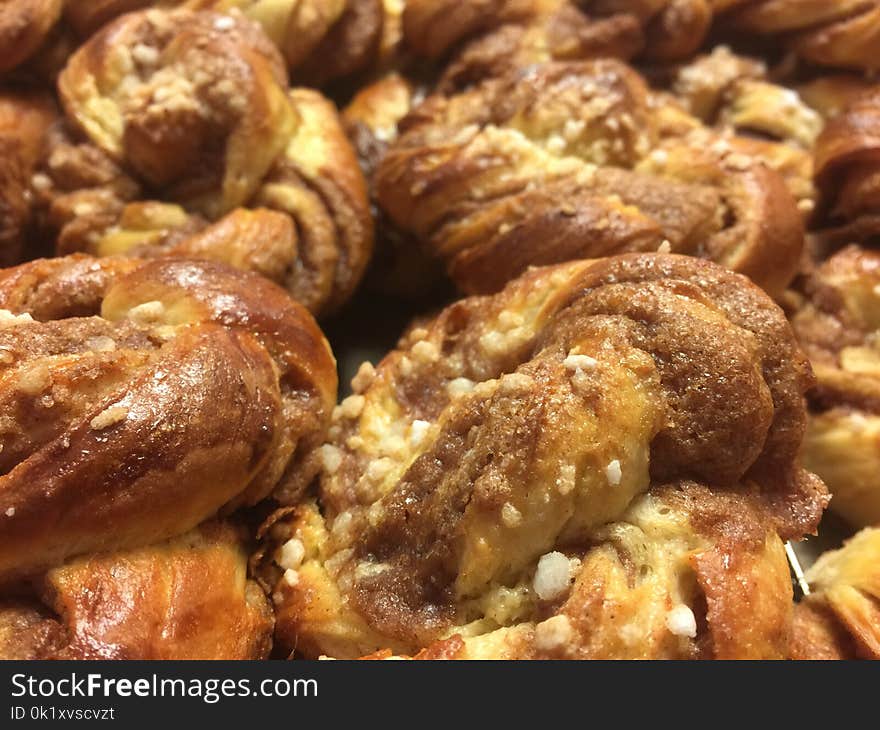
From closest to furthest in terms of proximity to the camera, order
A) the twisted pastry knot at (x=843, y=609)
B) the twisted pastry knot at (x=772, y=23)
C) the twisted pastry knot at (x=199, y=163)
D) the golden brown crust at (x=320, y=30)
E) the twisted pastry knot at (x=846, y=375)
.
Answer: the twisted pastry knot at (x=843, y=609)
the twisted pastry knot at (x=846, y=375)
the twisted pastry knot at (x=199, y=163)
the golden brown crust at (x=320, y=30)
the twisted pastry knot at (x=772, y=23)

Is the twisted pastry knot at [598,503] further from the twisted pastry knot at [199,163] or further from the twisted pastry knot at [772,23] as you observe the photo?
the twisted pastry knot at [772,23]

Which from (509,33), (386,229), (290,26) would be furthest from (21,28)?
(509,33)

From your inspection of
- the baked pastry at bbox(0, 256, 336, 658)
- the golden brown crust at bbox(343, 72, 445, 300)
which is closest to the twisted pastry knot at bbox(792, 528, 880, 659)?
the baked pastry at bbox(0, 256, 336, 658)

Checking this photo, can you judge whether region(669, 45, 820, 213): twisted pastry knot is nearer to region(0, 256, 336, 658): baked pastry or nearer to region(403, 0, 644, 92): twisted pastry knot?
region(403, 0, 644, 92): twisted pastry knot

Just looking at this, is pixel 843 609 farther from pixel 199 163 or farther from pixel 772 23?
pixel 772 23

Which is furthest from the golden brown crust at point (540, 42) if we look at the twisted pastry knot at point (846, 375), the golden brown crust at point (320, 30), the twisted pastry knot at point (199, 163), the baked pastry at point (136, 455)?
the baked pastry at point (136, 455)
